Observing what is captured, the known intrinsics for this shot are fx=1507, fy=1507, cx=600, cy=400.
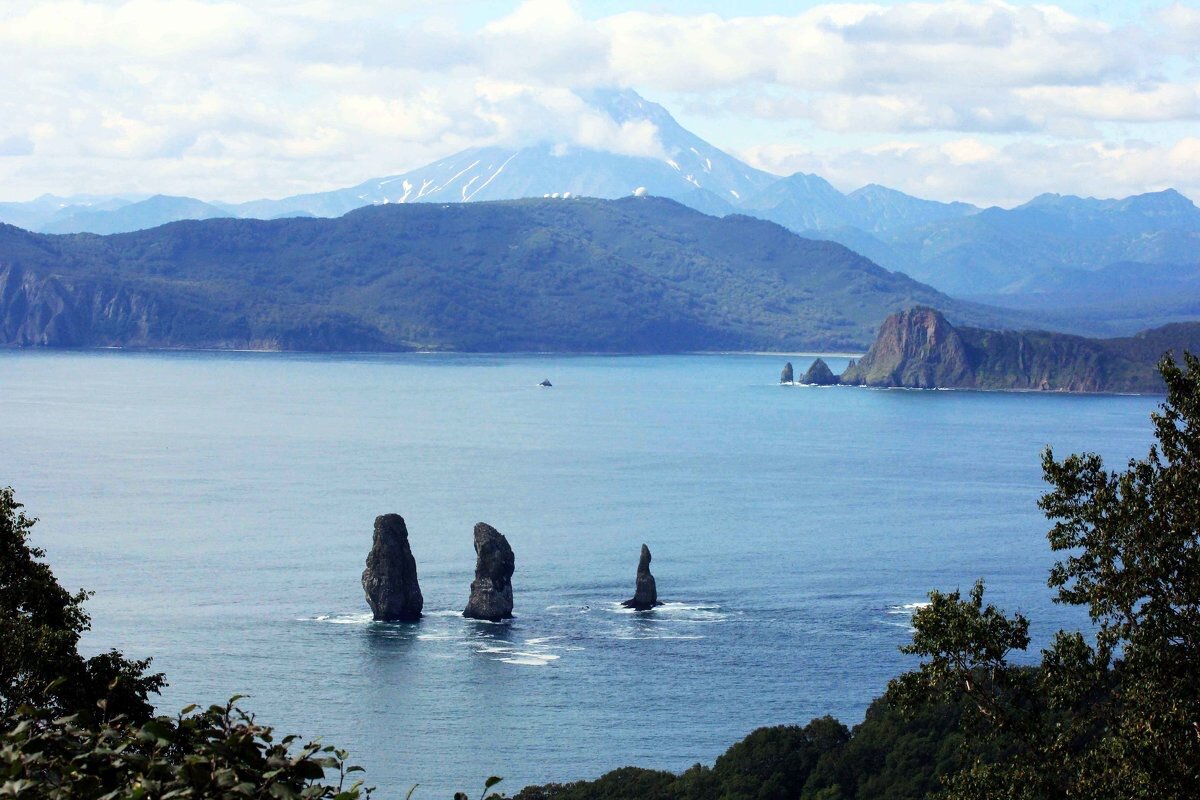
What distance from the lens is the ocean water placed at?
6338 centimetres

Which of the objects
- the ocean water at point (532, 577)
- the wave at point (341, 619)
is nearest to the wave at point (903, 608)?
the ocean water at point (532, 577)

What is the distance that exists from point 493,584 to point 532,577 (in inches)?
549

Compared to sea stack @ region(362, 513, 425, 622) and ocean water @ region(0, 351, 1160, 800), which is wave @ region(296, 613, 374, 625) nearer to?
ocean water @ region(0, 351, 1160, 800)

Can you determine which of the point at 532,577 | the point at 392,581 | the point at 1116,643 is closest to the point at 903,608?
the point at 532,577

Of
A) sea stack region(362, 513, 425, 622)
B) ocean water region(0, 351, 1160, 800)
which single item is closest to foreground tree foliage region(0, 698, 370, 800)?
ocean water region(0, 351, 1160, 800)

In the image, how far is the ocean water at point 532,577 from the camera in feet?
208

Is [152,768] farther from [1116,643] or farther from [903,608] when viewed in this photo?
[903,608]

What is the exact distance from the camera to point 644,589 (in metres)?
83.9

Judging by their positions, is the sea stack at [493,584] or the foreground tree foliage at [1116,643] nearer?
the foreground tree foliage at [1116,643]

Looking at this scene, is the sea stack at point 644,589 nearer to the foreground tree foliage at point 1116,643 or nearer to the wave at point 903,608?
the wave at point 903,608

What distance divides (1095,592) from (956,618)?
6.30 feet

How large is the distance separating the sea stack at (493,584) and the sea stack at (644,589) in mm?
7542

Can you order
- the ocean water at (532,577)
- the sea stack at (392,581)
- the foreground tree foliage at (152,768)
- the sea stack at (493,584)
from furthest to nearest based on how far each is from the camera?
the sea stack at (392,581) → the sea stack at (493,584) → the ocean water at (532,577) → the foreground tree foliage at (152,768)

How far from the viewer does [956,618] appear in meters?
21.3
